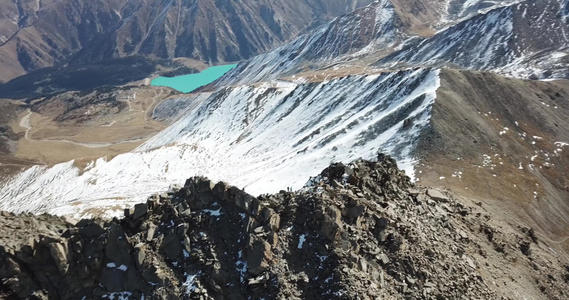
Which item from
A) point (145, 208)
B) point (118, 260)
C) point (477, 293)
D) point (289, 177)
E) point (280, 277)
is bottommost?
point (289, 177)

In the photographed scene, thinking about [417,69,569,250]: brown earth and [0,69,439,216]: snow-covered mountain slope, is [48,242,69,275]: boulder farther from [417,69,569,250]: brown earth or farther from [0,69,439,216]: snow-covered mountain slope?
[417,69,569,250]: brown earth

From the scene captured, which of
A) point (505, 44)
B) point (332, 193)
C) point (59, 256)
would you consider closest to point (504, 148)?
point (332, 193)

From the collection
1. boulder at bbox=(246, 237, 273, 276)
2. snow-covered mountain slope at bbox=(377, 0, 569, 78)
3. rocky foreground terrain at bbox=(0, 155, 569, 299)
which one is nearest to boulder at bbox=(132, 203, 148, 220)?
rocky foreground terrain at bbox=(0, 155, 569, 299)

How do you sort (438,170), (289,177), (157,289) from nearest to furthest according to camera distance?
(157,289)
(438,170)
(289,177)

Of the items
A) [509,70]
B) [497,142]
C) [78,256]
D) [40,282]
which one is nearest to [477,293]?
[78,256]

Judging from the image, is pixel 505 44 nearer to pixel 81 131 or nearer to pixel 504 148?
pixel 504 148

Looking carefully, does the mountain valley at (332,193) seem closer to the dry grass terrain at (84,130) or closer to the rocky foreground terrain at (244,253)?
the rocky foreground terrain at (244,253)

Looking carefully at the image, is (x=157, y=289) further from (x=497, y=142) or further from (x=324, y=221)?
(x=497, y=142)
